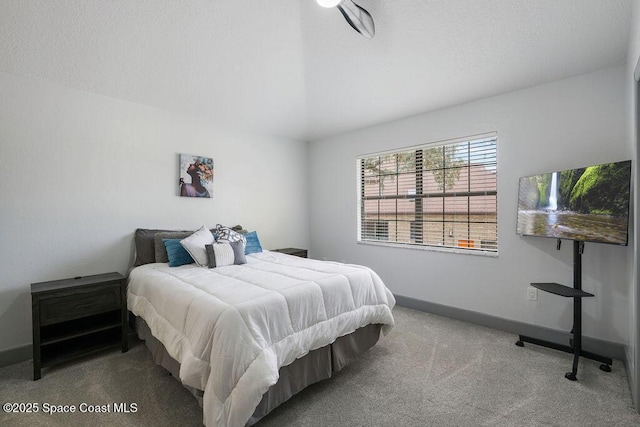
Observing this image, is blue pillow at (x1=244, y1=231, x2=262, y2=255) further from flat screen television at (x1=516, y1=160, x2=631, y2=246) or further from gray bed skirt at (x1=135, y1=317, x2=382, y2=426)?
flat screen television at (x1=516, y1=160, x2=631, y2=246)

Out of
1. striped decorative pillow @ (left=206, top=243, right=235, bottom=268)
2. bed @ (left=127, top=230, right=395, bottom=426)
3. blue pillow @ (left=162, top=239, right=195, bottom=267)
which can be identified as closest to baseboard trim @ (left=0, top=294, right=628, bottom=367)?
bed @ (left=127, top=230, right=395, bottom=426)

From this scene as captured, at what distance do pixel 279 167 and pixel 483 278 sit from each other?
3174 millimetres

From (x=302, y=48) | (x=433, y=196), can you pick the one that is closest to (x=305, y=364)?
(x=302, y=48)

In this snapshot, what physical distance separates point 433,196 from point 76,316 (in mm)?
3819

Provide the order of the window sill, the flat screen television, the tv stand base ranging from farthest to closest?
the window sill, the tv stand base, the flat screen television

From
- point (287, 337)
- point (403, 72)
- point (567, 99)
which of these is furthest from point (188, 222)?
point (567, 99)

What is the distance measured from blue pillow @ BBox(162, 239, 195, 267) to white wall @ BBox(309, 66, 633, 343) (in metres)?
2.41

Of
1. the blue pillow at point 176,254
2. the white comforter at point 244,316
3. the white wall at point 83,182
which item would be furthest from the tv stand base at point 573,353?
the white wall at point 83,182

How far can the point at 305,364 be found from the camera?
194 centimetres

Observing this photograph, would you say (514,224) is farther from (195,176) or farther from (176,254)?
(195,176)

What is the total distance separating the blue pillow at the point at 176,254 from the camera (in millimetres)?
2846

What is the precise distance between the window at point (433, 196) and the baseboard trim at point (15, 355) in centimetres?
370

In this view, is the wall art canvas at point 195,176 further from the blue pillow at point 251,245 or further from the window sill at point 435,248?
the window sill at point 435,248

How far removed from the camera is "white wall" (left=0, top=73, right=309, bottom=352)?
246 cm
